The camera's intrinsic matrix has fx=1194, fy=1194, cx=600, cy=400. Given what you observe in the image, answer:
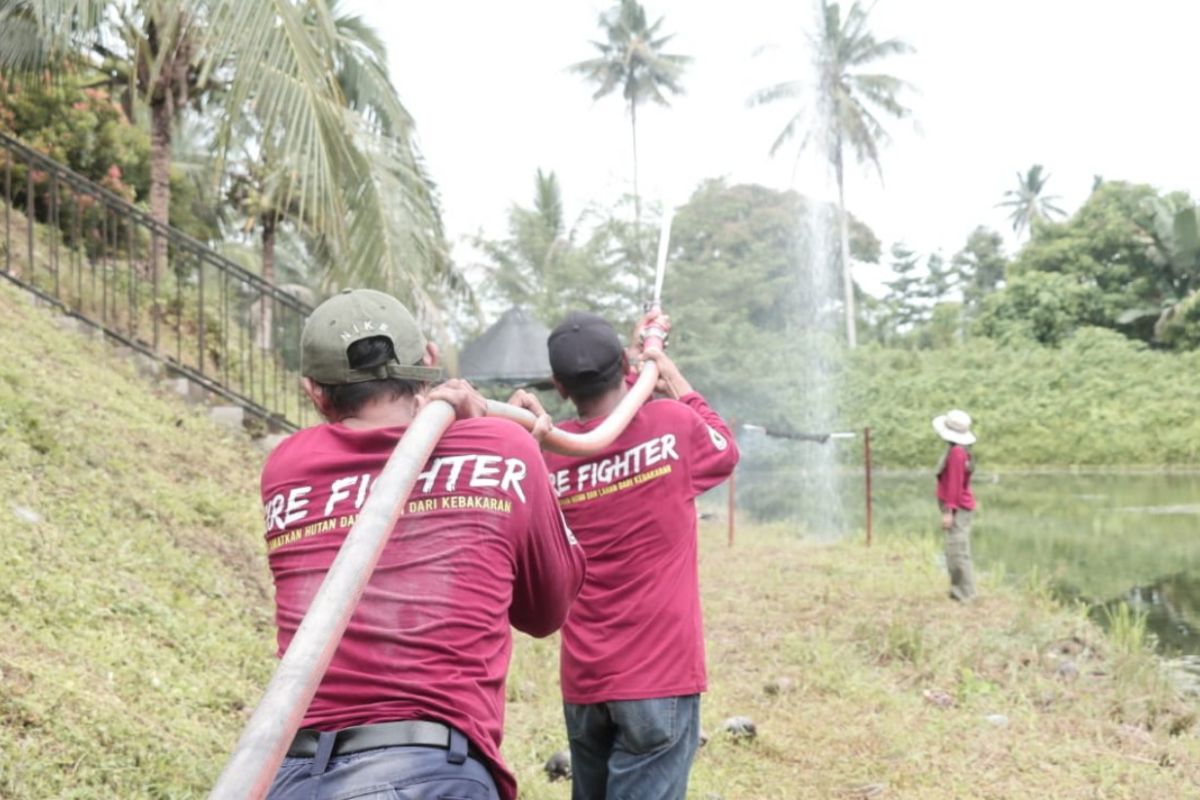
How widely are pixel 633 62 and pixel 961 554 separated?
30.5 m

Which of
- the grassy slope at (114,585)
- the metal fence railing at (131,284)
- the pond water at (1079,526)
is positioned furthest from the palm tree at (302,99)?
the pond water at (1079,526)

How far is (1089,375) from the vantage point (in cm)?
3042

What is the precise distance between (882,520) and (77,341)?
1215cm

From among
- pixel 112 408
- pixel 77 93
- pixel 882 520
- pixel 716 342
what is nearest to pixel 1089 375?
pixel 716 342

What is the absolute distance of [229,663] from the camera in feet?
16.9

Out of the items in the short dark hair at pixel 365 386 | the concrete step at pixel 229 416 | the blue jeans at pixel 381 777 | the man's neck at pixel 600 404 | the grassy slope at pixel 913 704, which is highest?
the short dark hair at pixel 365 386

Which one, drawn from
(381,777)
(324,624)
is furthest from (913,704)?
(324,624)

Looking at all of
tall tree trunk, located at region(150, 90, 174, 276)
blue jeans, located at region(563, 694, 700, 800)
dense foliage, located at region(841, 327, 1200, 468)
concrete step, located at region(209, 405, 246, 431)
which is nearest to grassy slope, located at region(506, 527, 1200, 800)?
blue jeans, located at region(563, 694, 700, 800)

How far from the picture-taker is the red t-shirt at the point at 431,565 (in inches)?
73.4

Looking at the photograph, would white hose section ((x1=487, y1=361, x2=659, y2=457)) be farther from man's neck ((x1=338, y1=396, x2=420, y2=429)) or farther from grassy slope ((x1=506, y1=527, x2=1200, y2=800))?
grassy slope ((x1=506, y1=527, x2=1200, y2=800))

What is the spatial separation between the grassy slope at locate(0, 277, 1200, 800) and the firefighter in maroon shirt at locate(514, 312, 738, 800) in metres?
1.55

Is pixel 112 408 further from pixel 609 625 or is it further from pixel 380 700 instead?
pixel 380 700

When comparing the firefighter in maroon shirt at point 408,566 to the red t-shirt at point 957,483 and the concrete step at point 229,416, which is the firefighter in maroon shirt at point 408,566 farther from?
the red t-shirt at point 957,483

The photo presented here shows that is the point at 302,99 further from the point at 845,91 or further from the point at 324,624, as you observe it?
the point at 845,91
